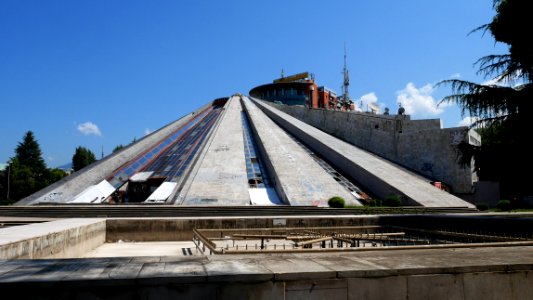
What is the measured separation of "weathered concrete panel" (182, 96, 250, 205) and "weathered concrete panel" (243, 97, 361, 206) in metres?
1.65

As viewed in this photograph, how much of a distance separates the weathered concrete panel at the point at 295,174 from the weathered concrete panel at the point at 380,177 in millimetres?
1529

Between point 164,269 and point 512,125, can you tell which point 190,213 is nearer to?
point 512,125

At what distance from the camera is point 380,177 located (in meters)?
21.1

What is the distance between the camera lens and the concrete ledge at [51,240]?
17.6 ft

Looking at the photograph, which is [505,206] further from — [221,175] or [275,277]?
[275,277]

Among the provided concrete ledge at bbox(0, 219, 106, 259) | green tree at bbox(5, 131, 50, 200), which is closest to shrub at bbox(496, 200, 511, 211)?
concrete ledge at bbox(0, 219, 106, 259)

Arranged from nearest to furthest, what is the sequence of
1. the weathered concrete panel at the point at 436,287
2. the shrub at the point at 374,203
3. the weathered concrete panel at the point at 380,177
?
1. the weathered concrete panel at the point at 436,287
2. the shrub at the point at 374,203
3. the weathered concrete panel at the point at 380,177

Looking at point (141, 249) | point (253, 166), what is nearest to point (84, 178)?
point (253, 166)

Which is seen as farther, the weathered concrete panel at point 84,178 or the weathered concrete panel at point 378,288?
the weathered concrete panel at point 84,178

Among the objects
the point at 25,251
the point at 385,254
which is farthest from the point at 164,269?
the point at 25,251

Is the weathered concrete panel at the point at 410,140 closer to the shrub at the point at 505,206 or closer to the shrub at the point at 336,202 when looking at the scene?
the shrub at the point at 505,206

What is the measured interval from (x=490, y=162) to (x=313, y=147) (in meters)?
18.9

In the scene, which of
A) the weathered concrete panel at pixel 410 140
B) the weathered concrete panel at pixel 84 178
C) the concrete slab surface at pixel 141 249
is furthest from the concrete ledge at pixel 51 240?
the weathered concrete panel at pixel 410 140

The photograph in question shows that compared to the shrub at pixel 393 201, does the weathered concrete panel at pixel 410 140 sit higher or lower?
higher
